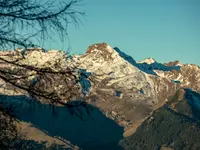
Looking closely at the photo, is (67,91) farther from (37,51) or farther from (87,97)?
(37,51)

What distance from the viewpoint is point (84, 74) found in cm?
935

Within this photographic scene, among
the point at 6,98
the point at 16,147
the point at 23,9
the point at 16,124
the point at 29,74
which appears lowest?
the point at 16,147

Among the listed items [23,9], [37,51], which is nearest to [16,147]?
[37,51]

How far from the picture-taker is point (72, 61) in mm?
10195

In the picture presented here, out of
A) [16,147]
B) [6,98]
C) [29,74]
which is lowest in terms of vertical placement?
[16,147]

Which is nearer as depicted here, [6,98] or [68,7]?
[6,98]

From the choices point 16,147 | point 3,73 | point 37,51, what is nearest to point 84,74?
point 37,51

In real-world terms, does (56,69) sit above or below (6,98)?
above

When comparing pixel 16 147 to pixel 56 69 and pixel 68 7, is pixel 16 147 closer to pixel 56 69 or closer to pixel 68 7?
pixel 56 69

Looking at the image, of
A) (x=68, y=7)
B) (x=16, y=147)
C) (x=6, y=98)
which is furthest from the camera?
(x=16, y=147)

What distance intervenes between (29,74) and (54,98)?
829 millimetres

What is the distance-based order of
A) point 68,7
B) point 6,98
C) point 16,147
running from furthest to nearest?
point 16,147 < point 68,7 < point 6,98

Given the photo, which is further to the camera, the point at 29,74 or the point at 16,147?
the point at 16,147

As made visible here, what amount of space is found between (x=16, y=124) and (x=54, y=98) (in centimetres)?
110
